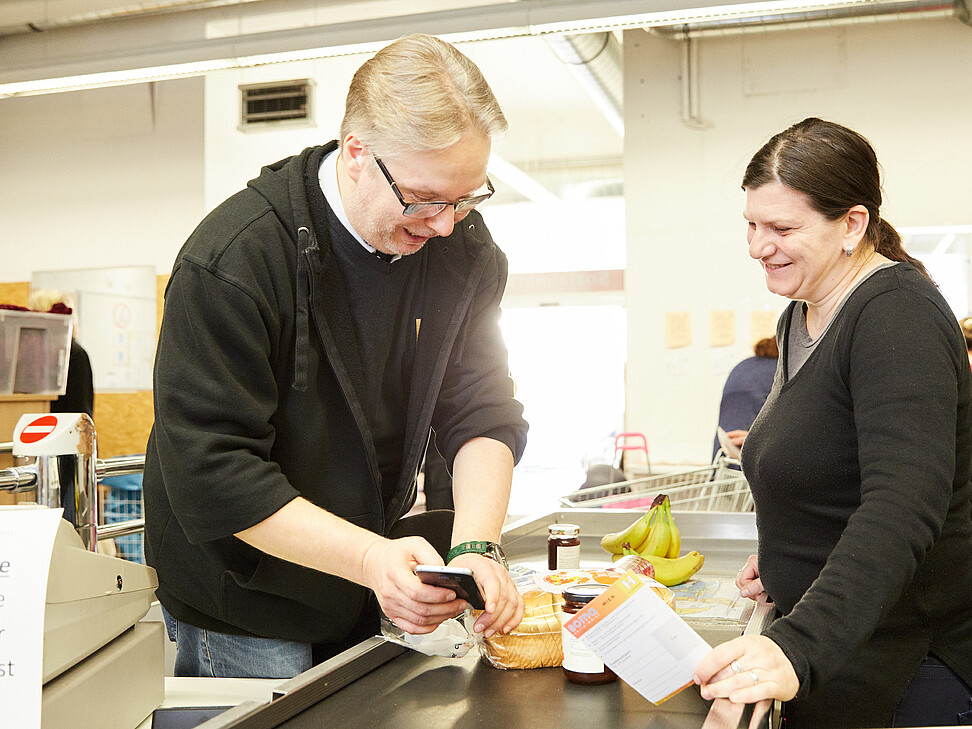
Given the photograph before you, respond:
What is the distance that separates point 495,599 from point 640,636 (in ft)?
0.86

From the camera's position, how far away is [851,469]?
4.50ft

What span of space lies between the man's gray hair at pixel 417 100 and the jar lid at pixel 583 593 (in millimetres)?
646

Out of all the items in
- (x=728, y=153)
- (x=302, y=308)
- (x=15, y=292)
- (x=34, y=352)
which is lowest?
(x=302, y=308)

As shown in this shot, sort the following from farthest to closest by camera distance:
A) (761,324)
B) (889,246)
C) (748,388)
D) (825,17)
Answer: (761,324)
(825,17)
(748,388)
(889,246)

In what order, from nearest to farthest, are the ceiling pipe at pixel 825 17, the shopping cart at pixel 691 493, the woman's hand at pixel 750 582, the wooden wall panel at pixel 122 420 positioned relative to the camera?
the woman's hand at pixel 750 582 → the shopping cart at pixel 691 493 → the ceiling pipe at pixel 825 17 → the wooden wall panel at pixel 122 420

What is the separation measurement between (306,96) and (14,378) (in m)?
3.06

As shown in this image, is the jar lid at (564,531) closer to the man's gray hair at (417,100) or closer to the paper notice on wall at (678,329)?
the man's gray hair at (417,100)

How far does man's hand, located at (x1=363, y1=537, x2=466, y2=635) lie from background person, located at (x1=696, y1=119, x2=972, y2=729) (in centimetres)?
34

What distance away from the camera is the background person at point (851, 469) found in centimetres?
112

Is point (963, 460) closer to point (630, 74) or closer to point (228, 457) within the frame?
point (228, 457)

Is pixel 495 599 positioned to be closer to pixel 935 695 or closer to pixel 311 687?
pixel 311 687

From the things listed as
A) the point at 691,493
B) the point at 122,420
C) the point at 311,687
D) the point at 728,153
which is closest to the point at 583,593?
the point at 311,687

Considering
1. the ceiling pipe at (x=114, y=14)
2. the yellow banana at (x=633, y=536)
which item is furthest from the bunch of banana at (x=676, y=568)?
the ceiling pipe at (x=114, y=14)

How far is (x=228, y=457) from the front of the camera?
49.6 inches
